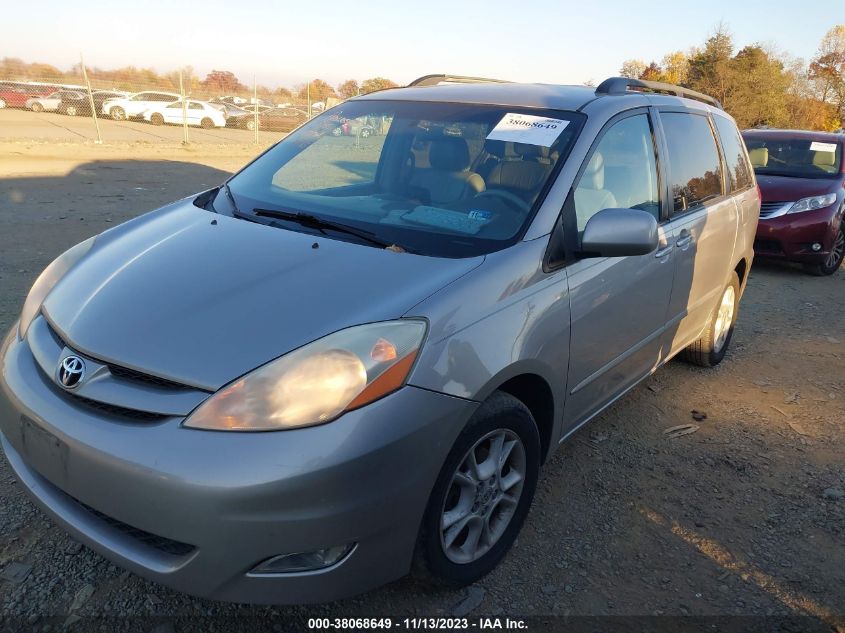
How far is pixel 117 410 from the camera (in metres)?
1.89

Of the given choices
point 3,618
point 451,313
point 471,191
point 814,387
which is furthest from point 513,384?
point 814,387

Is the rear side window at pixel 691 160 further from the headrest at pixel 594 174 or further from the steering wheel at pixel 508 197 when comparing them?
the steering wheel at pixel 508 197

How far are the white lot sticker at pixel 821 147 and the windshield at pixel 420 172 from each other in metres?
7.27

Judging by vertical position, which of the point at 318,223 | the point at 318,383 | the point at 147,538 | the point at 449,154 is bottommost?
the point at 147,538

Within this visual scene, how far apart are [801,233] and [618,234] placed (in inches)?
251

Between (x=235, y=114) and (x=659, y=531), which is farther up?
(x=235, y=114)

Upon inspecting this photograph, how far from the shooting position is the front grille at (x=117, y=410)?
72.5 inches

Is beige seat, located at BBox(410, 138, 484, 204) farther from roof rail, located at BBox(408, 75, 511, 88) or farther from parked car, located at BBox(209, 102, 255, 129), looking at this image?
parked car, located at BBox(209, 102, 255, 129)

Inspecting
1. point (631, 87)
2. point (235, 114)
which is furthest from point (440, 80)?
point (235, 114)

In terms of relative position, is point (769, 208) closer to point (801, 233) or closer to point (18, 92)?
point (801, 233)

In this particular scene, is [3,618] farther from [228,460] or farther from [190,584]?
[228,460]

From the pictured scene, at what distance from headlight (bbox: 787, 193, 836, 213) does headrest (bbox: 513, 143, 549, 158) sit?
6250 mm

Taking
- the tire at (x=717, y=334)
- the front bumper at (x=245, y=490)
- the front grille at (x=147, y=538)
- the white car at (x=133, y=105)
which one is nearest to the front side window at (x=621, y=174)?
the front bumper at (x=245, y=490)

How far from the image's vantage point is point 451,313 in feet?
6.83
